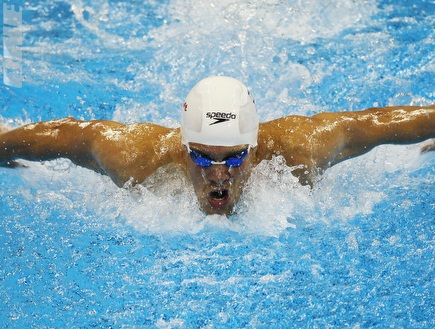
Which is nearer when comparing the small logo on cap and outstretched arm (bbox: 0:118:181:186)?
the small logo on cap

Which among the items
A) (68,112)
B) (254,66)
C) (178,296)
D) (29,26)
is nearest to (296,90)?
(254,66)

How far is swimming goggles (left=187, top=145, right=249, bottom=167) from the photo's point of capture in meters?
3.15

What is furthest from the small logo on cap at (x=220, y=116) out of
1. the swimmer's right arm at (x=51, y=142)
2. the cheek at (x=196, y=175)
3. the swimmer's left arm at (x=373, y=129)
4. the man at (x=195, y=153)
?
the swimmer's right arm at (x=51, y=142)

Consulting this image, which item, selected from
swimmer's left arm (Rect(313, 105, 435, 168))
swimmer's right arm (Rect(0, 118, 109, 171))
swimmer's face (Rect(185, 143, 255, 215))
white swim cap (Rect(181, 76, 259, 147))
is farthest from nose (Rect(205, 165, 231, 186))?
swimmer's right arm (Rect(0, 118, 109, 171))

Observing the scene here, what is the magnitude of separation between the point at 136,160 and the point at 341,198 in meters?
1.14

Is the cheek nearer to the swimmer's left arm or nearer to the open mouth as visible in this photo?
the open mouth

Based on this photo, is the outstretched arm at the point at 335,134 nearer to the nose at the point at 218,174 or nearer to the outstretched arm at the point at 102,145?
the nose at the point at 218,174

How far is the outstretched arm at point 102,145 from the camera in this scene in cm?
336

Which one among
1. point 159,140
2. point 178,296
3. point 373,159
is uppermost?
point 159,140

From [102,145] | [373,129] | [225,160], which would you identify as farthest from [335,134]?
[102,145]

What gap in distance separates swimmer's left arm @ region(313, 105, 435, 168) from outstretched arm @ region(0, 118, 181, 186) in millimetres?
762

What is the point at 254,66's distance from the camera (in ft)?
15.4

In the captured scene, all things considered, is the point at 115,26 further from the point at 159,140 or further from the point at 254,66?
the point at 159,140

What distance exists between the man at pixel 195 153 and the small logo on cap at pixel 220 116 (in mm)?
106
